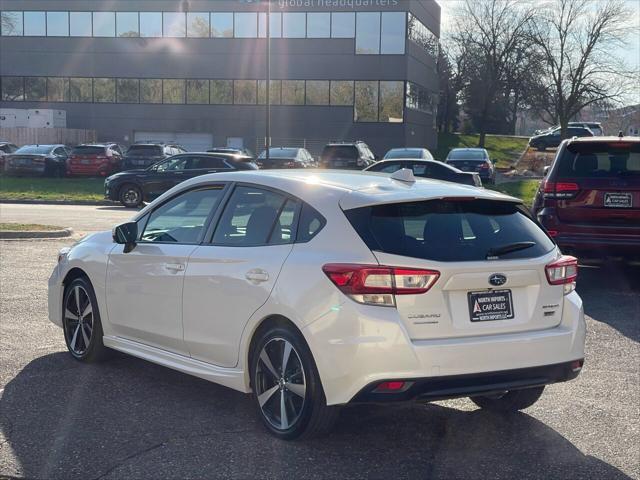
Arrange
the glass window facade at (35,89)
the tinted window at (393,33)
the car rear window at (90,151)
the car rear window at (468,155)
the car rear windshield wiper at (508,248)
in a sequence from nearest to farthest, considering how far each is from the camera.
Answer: the car rear windshield wiper at (508,248) < the car rear window at (468,155) < the car rear window at (90,151) < the tinted window at (393,33) < the glass window facade at (35,89)

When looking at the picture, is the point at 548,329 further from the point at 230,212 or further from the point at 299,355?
the point at 230,212

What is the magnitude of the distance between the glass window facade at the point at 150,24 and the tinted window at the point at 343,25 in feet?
35.4

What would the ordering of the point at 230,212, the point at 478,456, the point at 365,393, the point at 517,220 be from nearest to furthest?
the point at 365,393 < the point at 478,456 < the point at 517,220 < the point at 230,212

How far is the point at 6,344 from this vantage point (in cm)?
738

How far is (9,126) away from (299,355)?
2060 inches

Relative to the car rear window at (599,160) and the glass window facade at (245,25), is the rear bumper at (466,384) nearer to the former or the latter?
→ the car rear window at (599,160)

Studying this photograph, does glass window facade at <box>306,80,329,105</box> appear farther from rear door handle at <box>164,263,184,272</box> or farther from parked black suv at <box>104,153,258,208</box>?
rear door handle at <box>164,263,184,272</box>

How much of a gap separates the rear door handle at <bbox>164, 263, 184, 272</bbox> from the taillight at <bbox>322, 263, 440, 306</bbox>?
1.60 meters

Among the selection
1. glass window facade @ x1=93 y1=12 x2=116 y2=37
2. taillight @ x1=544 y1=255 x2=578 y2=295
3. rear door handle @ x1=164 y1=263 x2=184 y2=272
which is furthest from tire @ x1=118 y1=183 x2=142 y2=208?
glass window facade @ x1=93 y1=12 x2=116 y2=37

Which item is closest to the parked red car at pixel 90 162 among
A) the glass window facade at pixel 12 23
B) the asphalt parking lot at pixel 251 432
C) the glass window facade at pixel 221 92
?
the glass window facade at pixel 221 92

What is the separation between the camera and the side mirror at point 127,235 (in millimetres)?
6270

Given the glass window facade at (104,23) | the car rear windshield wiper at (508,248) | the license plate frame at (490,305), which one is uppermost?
the glass window facade at (104,23)

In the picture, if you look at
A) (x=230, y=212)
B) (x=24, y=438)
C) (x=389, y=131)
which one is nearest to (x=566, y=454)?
(x=230, y=212)

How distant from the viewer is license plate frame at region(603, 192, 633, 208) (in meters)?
9.91
